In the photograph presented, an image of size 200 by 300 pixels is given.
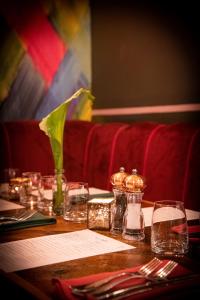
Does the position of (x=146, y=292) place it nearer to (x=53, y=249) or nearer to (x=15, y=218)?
(x=53, y=249)

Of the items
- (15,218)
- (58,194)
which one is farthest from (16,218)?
(58,194)

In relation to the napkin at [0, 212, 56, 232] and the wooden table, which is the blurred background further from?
the wooden table

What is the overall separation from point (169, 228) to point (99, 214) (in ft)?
0.88

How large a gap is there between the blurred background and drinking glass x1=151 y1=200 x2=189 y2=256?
1481 millimetres

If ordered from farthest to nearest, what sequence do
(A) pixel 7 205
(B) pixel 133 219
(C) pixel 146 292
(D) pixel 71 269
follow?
(A) pixel 7 205
(B) pixel 133 219
(D) pixel 71 269
(C) pixel 146 292

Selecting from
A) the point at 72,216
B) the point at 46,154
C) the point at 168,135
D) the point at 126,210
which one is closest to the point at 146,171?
the point at 168,135

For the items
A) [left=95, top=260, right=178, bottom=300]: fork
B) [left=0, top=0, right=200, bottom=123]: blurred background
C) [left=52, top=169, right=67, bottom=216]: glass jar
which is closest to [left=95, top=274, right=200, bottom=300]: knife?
[left=95, top=260, right=178, bottom=300]: fork

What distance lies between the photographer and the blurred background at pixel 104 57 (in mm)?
2697

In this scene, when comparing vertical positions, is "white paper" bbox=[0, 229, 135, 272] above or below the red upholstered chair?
below

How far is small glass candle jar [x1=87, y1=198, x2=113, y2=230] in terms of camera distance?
4.65 feet

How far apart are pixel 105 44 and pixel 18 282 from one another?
2631mm

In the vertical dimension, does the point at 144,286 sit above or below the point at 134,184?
below

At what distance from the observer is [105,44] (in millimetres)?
3393

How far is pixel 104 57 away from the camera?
3414 mm
